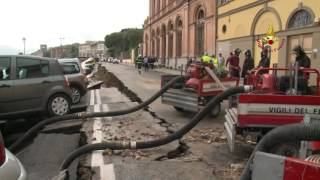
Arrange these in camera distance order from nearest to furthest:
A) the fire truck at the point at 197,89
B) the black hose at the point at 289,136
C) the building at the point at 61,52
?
the black hose at the point at 289,136, the fire truck at the point at 197,89, the building at the point at 61,52

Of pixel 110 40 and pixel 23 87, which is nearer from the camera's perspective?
pixel 23 87

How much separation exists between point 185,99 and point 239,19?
22.6 meters

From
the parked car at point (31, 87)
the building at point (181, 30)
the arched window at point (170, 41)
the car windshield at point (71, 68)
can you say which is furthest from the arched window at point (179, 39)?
the parked car at point (31, 87)

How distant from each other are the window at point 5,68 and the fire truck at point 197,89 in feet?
14.6

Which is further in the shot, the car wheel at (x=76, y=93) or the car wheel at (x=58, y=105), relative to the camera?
the car wheel at (x=76, y=93)

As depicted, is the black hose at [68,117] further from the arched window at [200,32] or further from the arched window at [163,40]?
the arched window at [163,40]

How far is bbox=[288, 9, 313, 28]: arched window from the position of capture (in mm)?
24000

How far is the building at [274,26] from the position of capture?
23594 mm

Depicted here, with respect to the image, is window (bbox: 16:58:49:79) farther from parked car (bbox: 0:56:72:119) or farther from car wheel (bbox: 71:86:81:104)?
car wheel (bbox: 71:86:81:104)

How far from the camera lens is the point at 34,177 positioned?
6652mm

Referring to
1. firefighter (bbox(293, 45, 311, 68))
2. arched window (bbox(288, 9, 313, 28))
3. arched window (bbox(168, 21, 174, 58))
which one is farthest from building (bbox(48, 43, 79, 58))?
firefighter (bbox(293, 45, 311, 68))

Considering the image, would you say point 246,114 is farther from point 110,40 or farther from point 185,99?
point 110,40

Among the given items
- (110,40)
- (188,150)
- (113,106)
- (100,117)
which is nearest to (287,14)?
(113,106)

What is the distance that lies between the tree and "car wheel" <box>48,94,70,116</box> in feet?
385
